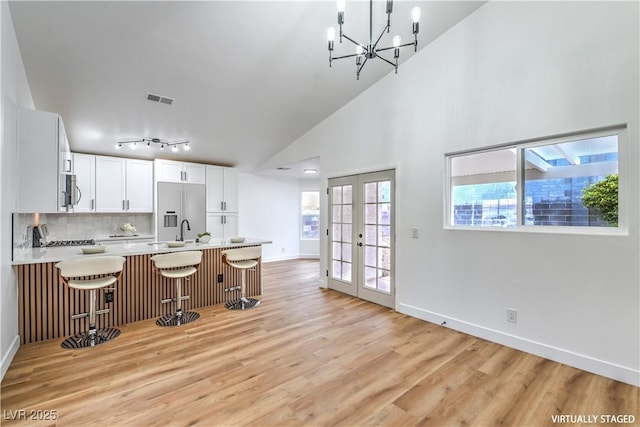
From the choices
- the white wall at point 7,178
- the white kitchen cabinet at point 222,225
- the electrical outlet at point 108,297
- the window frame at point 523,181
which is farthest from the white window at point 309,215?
the white wall at point 7,178

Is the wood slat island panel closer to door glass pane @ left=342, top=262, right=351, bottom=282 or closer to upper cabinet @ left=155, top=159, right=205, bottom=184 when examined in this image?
door glass pane @ left=342, top=262, right=351, bottom=282

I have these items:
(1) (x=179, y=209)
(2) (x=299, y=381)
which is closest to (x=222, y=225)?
(1) (x=179, y=209)

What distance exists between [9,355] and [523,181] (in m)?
5.08

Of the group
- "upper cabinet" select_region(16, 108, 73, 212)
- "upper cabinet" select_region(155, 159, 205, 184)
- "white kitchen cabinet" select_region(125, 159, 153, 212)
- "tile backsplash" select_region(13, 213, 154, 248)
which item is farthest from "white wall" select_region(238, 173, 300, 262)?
"upper cabinet" select_region(16, 108, 73, 212)

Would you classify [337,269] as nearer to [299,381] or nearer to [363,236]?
[363,236]

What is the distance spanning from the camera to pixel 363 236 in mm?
4551

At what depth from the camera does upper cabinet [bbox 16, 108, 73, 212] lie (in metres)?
2.82

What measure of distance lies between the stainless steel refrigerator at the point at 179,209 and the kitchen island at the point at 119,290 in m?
2.15

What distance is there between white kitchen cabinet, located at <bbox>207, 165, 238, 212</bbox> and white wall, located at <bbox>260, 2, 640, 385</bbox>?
3900 mm

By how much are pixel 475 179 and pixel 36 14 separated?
14.9 feet

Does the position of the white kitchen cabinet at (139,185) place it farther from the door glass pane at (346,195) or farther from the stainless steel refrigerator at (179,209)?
the door glass pane at (346,195)

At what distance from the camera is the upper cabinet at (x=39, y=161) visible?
2.82 meters

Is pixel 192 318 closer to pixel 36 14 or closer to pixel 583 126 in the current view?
pixel 36 14

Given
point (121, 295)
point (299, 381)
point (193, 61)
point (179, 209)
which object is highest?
point (193, 61)
